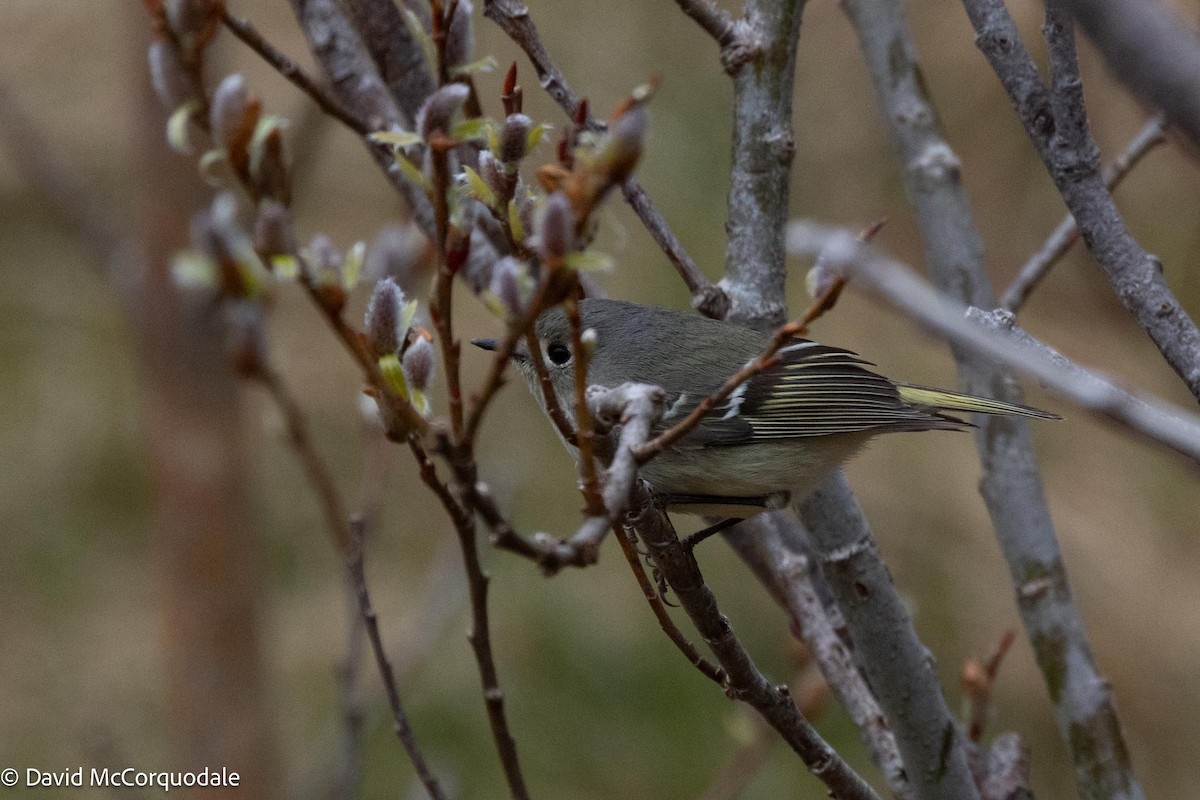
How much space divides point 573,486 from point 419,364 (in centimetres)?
287

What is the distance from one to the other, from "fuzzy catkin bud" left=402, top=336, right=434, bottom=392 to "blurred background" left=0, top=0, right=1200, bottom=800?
6.04 feet

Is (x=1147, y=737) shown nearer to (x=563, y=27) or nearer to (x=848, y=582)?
(x=848, y=582)

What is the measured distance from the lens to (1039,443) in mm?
3842

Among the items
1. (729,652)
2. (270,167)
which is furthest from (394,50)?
(729,652)

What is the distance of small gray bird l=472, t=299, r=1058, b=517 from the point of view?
161 centimetres

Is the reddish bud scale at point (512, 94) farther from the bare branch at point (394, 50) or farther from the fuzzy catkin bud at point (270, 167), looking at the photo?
the bare branch at point (394, 50)

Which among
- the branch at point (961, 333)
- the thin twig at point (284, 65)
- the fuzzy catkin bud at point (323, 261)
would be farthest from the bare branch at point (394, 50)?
the branch at point (961, 333)

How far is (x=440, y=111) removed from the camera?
2.90ft

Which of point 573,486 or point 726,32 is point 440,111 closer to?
point 726,32

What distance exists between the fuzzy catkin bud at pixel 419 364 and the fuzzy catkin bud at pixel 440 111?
158 mm

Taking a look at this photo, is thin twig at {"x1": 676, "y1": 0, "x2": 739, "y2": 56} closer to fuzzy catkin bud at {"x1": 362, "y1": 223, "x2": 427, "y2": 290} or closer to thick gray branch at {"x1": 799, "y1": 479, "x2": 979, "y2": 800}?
fuzzy catkin bud at {"x1": 362, "y1": 223, "x2": 427, "y2": 290}

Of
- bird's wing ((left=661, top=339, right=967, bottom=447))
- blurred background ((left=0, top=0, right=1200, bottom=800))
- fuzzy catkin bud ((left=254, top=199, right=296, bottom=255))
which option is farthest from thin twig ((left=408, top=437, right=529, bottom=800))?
blurred background ((left=0, top=0, right=1200, bottom=800))

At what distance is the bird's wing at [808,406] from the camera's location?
170 cm

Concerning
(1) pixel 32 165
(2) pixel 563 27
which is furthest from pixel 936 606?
(1) pixel 32 165
